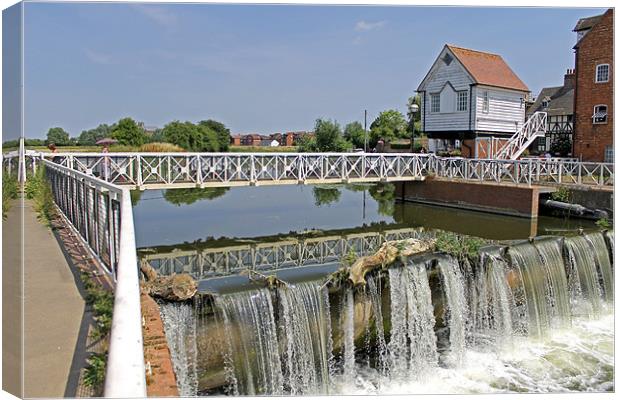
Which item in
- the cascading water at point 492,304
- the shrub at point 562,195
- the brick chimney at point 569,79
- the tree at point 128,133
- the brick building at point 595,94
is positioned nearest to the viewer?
the cascading water at point 492,304

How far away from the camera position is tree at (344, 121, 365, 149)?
50.4m

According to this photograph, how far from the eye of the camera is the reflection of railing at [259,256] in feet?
37.2

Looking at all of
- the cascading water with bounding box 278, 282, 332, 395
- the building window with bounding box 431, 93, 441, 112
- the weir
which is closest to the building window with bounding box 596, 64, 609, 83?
the building window with bounding box 431, 93, 441, 112

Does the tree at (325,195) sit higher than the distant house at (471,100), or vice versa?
the distant house at (471,100)

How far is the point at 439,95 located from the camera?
82.8ft

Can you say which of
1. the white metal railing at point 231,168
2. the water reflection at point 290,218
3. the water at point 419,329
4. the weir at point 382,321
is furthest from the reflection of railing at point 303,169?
the weir at point 382,321

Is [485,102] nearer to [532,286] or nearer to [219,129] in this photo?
[532,286]

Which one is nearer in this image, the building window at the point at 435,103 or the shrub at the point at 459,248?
the shrub at the point at 459,248

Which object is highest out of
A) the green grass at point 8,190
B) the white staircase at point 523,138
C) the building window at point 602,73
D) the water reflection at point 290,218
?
the building window at point 602,73

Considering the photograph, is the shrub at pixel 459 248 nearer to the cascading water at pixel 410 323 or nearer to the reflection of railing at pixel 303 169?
the cascading water at pixel 410 323

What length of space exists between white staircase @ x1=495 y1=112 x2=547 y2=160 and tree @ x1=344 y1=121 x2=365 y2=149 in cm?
2484

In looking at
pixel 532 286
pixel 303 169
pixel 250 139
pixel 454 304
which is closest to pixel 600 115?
pixel 303 169

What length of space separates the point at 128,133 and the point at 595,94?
117 feet

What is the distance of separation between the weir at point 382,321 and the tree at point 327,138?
3615cm
